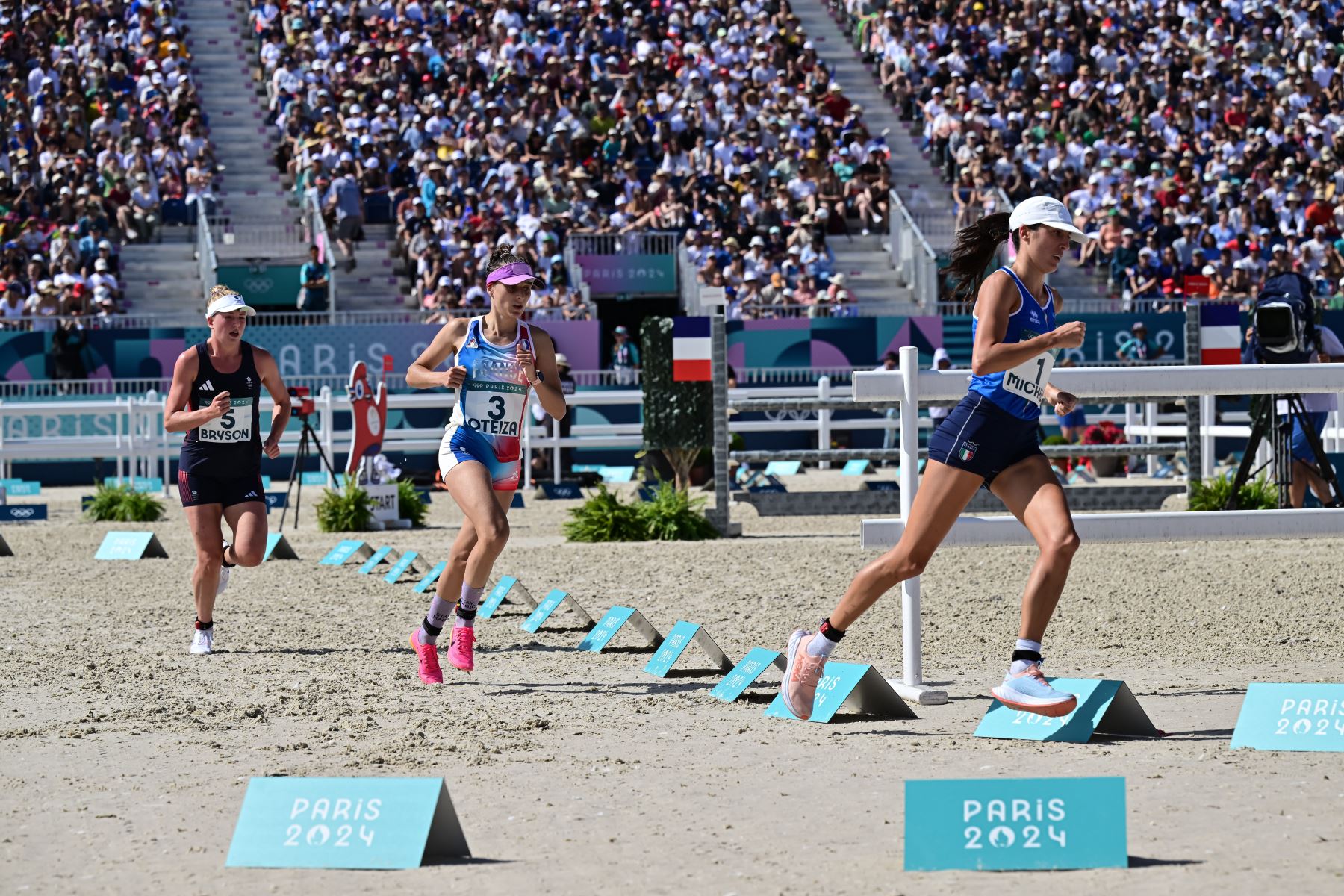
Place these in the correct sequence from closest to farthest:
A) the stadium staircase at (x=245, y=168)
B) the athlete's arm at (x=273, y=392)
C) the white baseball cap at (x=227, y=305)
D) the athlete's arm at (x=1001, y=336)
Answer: the athlete's arm at (x=1001, y=336)
the white baseball cap at (x=227, y=305)
the athlete's arm at (x=273, y=392)
the stadium staircase at (x=245, y=168)

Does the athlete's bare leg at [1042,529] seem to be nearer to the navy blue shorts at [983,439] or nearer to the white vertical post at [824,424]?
the navy blue shorts at [983,439]

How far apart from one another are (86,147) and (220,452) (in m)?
23.1

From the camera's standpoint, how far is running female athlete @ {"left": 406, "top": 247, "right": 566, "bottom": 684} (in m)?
8.22

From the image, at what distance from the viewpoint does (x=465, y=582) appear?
8281 mm

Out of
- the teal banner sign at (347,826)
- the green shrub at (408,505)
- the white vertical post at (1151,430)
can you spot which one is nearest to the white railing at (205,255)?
the green shrub at (408,505)

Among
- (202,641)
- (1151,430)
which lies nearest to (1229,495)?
(1151,430)

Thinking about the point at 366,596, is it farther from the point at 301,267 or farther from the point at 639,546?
the point at 301,267

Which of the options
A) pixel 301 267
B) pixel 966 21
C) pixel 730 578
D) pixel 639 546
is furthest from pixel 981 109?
pixel 730 578

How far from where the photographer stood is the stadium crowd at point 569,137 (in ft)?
96.0

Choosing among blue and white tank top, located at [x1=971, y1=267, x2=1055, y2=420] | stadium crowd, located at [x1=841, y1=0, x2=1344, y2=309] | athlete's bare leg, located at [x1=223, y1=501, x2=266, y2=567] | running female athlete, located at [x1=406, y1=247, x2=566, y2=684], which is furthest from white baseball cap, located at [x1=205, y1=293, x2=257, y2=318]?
stadium crowd, located at [x1=841, y1=0, x2=1344, y2=309]

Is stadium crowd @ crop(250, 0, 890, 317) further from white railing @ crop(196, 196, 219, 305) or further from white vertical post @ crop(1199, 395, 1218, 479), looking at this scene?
white vertical post @ crop(1199, 395, 1218, 479)

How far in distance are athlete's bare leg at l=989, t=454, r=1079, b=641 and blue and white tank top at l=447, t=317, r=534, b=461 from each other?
2.58 meters

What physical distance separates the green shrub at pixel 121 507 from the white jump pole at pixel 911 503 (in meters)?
12.9

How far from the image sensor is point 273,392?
970 cm
